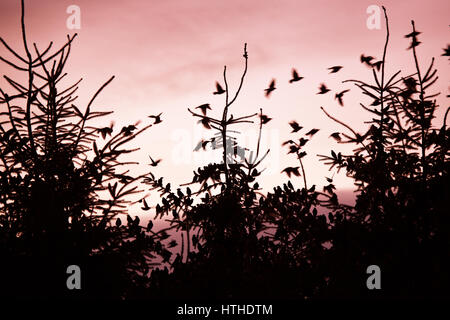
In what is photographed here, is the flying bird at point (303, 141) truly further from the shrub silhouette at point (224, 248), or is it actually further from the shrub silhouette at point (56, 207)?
the shrub silhouette at point (56, 207)

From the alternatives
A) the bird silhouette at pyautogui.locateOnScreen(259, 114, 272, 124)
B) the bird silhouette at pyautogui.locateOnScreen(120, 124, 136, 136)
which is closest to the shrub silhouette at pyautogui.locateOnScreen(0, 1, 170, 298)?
the bird silhouette at pyautogui.locateOnScreen(120, 124, 136, 136)

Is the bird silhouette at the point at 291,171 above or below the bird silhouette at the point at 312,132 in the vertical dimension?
below

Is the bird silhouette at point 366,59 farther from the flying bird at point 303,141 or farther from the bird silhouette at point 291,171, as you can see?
the bird silhouette at point 291,171

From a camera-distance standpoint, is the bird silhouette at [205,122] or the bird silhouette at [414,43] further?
the bird silhouette at [205,122]

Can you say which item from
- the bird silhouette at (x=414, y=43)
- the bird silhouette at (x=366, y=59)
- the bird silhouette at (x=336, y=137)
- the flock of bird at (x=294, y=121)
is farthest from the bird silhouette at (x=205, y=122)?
the bird silhouette at (x=414, y=43)

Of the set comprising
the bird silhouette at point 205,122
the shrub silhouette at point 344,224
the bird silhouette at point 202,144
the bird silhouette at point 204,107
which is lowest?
the shrub silhouette at point 344,224

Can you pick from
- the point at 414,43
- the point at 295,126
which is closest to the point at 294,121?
the point at 295,126

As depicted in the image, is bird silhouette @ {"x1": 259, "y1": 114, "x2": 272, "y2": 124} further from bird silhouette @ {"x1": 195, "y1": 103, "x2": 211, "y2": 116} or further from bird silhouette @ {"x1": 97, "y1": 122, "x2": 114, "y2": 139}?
bird silhouette @ {"x1": 97, "y1": 122, "x2": 114, "y2": 139}

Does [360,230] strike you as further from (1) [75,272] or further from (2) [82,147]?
(2) [82,147]

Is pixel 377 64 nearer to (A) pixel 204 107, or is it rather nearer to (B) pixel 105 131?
(A) pixel 204 107

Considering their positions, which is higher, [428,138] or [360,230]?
[428,138]

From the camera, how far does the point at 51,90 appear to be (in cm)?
339

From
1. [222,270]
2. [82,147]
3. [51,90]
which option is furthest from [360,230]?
[51,90]
